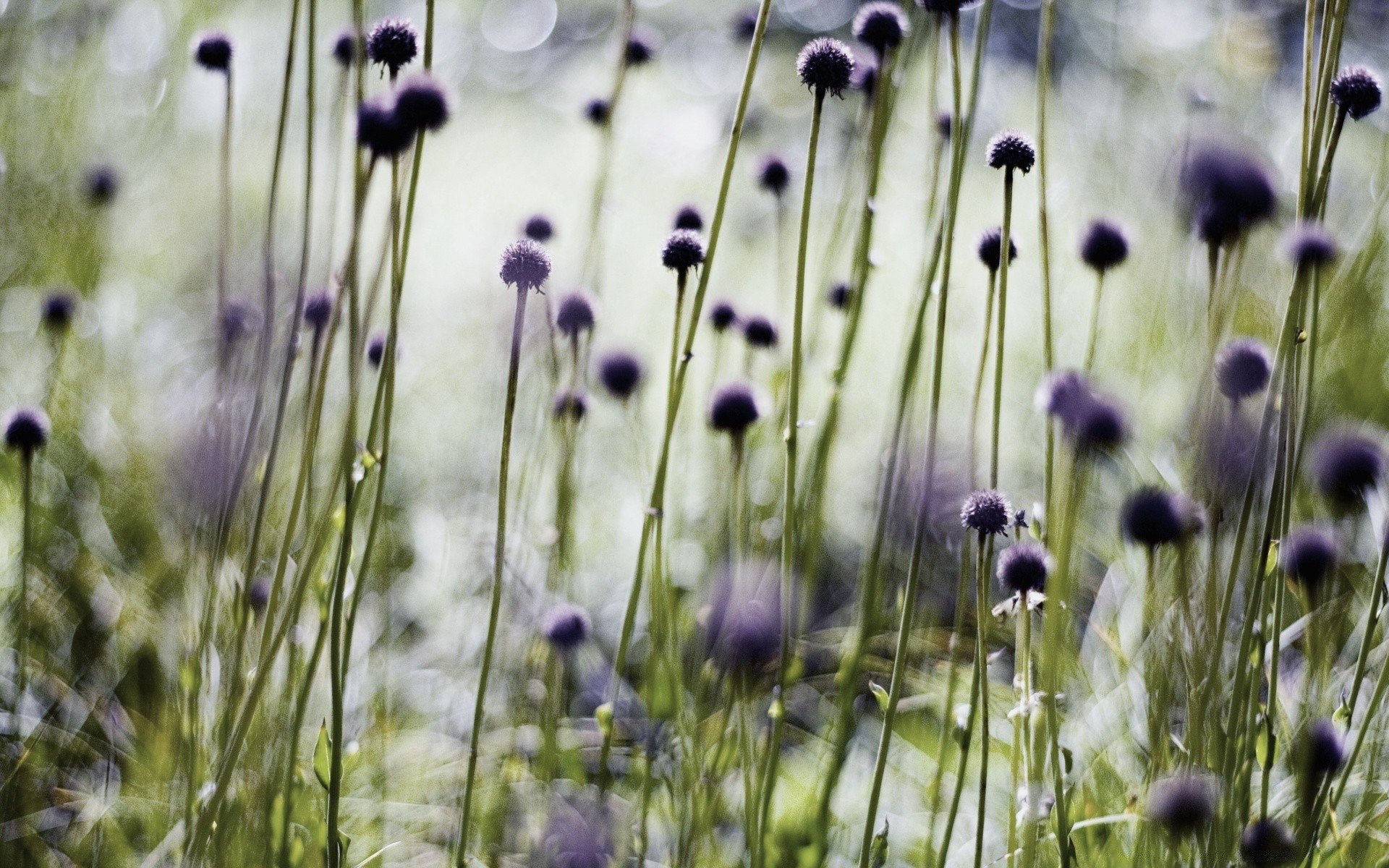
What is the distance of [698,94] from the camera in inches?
183

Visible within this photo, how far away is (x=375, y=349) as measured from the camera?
1380mm

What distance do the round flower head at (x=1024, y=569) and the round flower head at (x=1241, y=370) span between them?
0.60 feet

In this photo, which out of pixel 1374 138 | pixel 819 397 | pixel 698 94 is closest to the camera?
pixel 819 397

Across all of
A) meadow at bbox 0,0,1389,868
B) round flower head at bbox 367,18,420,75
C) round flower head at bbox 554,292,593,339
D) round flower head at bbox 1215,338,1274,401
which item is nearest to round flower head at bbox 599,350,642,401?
meadow at bbox 0,0,1389,868

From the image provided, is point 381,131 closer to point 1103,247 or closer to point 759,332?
point 1103,247

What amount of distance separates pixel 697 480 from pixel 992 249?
1.58 meters

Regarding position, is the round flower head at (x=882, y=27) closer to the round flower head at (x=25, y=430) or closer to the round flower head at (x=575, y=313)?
the round flower head at (x=575, y=313)

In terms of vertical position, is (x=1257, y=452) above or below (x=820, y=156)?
below

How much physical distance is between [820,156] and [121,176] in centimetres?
234

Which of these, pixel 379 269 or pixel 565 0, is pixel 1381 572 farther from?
pixel 565 0

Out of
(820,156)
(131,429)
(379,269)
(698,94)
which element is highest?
(698,94)

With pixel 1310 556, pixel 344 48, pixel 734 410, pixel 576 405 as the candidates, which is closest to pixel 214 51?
pixel 344 48

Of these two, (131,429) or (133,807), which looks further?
(131,429)

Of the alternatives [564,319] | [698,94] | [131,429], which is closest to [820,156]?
[698,94]
